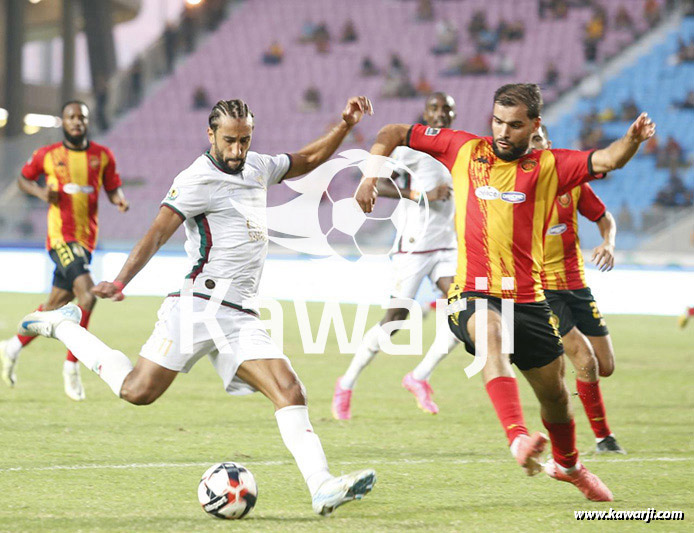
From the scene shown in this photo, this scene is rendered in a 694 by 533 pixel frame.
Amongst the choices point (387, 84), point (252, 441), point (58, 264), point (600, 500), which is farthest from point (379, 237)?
point (600, 500)

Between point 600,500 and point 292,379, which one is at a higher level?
point 292,379

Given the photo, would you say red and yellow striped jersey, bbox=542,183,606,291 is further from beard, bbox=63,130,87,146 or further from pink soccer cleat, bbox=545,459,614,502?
beard, bbox=63,130,87,146

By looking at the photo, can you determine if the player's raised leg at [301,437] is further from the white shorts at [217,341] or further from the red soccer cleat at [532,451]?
the red soccer cleat at [532,451]

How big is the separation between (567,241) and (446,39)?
24339 millimetres

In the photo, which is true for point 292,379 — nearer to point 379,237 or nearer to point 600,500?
point 600,500

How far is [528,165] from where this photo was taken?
548 cm

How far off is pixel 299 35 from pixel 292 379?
2890cm

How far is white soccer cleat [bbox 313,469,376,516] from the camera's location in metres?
4.88

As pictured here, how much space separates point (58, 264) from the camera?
939 cm

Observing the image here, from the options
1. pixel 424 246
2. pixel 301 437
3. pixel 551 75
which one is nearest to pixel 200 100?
pixel 551 75

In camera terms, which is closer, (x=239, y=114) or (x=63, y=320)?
(x=239, y=114)

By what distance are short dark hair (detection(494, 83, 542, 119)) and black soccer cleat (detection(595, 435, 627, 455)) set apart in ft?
8.44

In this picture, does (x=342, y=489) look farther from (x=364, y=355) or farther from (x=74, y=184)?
(x=74, y=184)

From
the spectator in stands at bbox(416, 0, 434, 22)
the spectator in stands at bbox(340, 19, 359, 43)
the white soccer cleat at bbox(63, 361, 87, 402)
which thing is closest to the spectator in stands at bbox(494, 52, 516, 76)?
the spectator in stands at bbox(416, 0, 434, 22)
